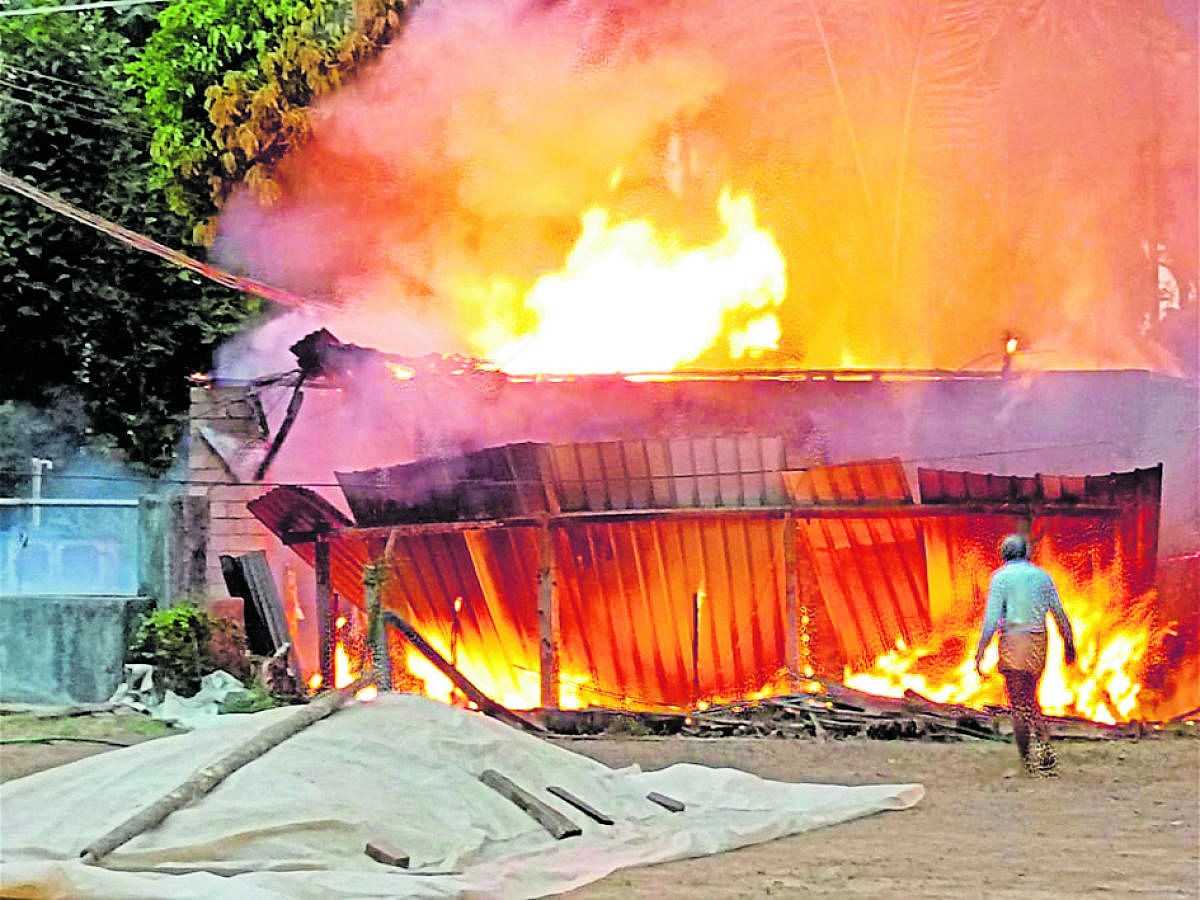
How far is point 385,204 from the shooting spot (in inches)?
385

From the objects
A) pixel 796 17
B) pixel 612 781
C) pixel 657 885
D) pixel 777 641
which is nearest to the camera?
pixel 657 885

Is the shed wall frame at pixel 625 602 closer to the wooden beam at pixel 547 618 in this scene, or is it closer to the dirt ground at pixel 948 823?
the wooden beam at pixel 547 618

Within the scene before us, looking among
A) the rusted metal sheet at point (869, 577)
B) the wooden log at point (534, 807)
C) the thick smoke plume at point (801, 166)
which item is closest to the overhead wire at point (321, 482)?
the rusted metal sheet at point (869, 577)

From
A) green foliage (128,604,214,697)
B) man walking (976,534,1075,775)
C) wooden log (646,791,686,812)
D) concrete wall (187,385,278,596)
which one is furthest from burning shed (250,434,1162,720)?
wooden log (646,791,686,812)

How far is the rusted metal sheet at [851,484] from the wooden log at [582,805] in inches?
144

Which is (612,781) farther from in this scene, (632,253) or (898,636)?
(632,253)

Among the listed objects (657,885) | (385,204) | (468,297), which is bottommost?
(657,885)

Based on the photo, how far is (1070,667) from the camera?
382 inches

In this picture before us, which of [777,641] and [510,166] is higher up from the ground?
[510,166]

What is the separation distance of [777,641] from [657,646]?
765 millimetres

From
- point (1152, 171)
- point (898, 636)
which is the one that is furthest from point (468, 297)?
point (1152, 171)

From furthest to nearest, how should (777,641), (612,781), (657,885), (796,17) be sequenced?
(796,17) → (777,641) → (612,781) → (657,885)

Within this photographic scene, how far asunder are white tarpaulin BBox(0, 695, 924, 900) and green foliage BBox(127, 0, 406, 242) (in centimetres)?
460

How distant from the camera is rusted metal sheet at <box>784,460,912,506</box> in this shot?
376 inches
